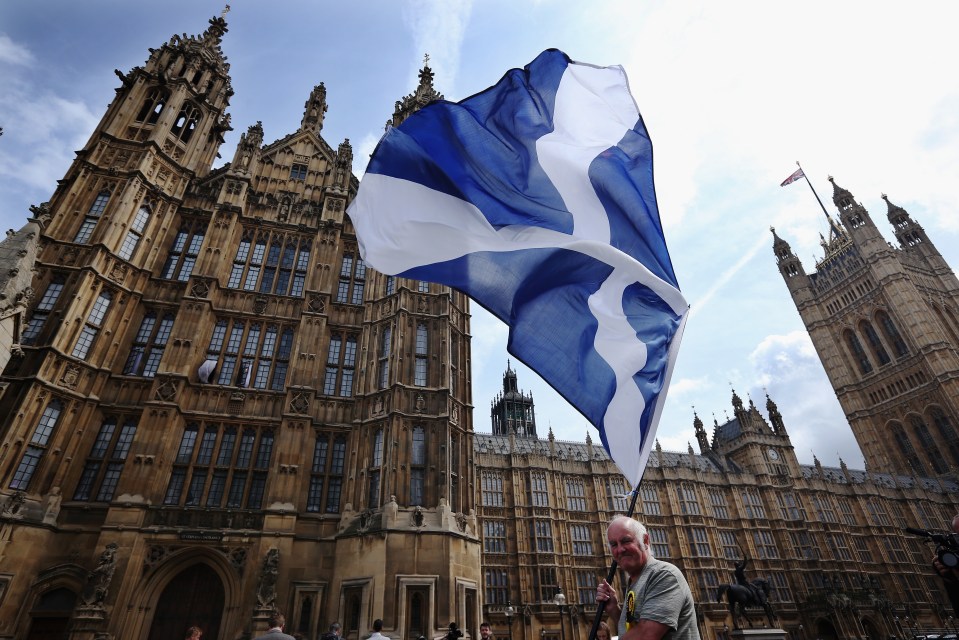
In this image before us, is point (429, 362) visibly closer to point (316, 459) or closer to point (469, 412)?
point (469, 412)

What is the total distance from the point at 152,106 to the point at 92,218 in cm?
650

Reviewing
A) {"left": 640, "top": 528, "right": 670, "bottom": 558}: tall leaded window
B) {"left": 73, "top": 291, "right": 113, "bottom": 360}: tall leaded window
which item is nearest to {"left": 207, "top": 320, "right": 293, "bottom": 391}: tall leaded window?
{"left": 73, "top": 291, "right": 113, "bottom": 360}: tall leaded window

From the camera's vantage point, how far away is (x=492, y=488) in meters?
40.0

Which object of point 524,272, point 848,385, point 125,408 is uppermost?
point 848,385

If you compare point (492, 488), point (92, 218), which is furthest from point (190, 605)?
point (492, 488)

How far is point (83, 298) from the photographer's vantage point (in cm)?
1588

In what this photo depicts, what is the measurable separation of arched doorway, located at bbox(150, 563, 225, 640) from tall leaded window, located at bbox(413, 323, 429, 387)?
27.5 feet

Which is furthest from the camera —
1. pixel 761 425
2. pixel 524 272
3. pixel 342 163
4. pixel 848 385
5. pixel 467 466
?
pixel 848 385

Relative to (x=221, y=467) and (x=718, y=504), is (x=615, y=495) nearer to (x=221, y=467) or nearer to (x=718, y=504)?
(x=718, y=504)

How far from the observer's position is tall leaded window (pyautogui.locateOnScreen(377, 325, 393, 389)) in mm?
17484

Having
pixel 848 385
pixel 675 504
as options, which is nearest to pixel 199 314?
pixel 675 504

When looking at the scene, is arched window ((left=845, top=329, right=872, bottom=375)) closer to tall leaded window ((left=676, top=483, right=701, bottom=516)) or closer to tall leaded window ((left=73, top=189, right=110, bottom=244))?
tall leaded window ((left=676, top=483, right=701, bottom=516))

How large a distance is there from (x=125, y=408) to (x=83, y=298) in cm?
382

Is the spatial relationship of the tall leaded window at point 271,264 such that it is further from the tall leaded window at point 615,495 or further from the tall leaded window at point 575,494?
the tall leaded window at point 615,495
